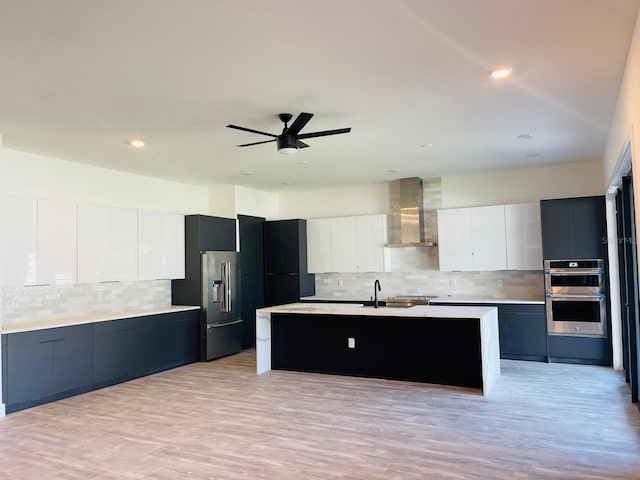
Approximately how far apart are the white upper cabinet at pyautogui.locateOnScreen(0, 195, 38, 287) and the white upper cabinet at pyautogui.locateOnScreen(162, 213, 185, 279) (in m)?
1.91

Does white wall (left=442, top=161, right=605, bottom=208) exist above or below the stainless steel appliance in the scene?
above

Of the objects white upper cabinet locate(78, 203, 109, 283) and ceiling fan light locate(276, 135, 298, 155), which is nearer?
ceiling fan light locate(276, 135, 298, 155)

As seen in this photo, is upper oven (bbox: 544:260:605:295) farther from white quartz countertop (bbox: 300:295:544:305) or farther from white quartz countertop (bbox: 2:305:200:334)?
white quartz countertop (bbox: 2:305:200:334)

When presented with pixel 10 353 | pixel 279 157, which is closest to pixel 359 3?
pixel 279 157

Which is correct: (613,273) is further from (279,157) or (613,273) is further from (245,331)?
(245,331)

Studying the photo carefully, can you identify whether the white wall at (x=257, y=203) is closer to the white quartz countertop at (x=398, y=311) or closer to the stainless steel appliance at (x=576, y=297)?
the white quartz countertop at (x=398, y=311)

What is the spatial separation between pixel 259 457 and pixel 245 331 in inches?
181

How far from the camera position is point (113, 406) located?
495cm

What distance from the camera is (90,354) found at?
5.56 metres

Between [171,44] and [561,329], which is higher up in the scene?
[171,44]

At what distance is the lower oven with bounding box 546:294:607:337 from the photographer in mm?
6188

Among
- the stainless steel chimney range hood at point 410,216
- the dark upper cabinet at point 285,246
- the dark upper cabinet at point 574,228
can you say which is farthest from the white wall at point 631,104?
the dark upper cabinet at point 285,246

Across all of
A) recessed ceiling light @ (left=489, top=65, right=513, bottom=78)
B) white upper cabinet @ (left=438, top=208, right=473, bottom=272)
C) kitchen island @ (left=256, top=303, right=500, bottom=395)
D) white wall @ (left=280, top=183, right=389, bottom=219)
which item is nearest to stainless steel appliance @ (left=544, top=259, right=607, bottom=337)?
white upper cabinet @ (left=438, top=208, right=473, bottom=272)

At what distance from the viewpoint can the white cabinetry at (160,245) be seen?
6.61 meters
